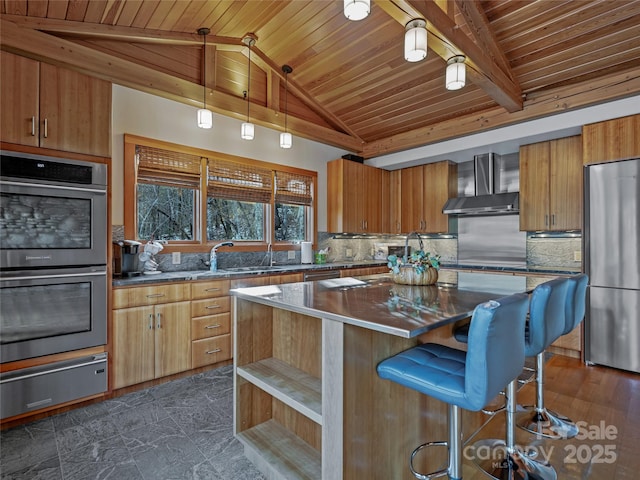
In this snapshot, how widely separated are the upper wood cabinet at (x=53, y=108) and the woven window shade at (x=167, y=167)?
658 mm

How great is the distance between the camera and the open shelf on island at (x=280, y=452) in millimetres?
1596

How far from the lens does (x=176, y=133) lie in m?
3.37

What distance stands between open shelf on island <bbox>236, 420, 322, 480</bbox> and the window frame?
2.14 m

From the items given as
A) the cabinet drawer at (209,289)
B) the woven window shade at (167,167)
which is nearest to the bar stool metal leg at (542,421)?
the cabinet drawer at (209,289)

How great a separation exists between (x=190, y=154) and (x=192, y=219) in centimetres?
70

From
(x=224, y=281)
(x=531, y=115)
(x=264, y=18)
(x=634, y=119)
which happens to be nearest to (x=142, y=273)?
(x=224, y=281)

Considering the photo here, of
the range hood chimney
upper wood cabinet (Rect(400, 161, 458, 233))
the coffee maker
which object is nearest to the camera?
the coffee maker

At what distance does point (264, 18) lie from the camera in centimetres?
327

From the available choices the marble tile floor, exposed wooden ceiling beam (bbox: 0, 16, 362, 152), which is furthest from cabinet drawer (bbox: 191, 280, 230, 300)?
exposed wooden ceiling beam (bbox: 0, 16, 362, 152)

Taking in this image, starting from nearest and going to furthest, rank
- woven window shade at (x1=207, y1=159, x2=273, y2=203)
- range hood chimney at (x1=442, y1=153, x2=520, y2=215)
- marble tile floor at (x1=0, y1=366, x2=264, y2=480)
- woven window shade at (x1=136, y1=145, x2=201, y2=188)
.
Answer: marble tile floor at (x1=0, y1=366, x2=264, y2=480) → woven window shade at (x1=136, y1=145, x2=201, y2=188) → woven window shade at (x1=207, y1=159, x2=273, y2=203) → range hood chimney at (x1=442, y1=153, x2=520, y2=215)

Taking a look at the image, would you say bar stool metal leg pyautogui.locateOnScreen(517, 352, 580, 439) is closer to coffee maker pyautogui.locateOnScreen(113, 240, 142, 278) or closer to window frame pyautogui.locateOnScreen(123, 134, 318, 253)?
window frame pyautogui.locateOnScreen(123, 134, 318, 253)

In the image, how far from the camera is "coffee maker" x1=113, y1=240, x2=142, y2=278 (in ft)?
9.30

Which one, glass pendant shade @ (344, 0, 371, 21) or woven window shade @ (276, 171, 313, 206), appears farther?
woven window shade @ (276, 171, 313, 206)

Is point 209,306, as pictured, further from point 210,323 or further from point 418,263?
point 418,263
